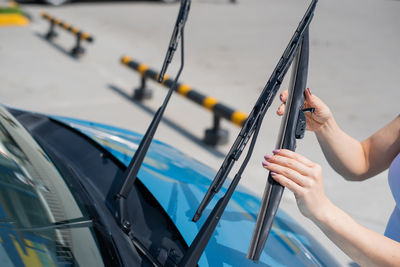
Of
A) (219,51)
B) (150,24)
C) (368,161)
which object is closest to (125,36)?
(150,24)

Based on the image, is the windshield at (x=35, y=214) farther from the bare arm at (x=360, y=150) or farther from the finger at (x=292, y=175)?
the bare arm at (x=360, y=150)

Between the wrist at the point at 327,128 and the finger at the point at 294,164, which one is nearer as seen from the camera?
the finger at the point at 294,164

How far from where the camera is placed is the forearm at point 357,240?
50.0 inches

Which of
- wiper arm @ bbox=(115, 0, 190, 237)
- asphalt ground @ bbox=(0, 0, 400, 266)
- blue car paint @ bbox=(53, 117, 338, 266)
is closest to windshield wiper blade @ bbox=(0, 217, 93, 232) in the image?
wiper arm @ bbox=(115, 0, 190, 237)

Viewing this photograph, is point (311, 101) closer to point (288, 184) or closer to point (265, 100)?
point (265, 100)

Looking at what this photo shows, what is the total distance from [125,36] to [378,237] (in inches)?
346

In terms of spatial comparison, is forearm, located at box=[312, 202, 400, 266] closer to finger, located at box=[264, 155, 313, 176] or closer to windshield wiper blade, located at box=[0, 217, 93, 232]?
finger, located at box=[264, 155, 313, 176]

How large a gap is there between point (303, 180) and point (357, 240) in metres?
0.24

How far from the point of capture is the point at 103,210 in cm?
170

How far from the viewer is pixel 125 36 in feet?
31.2

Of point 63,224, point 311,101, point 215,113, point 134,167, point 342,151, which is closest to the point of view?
point 63,224

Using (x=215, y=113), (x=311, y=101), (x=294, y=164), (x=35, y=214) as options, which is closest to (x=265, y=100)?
(x=294, y=164)

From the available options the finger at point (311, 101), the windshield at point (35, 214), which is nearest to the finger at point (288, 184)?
the finger at point (311, 101)

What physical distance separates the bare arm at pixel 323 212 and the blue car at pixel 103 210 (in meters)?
0.44
